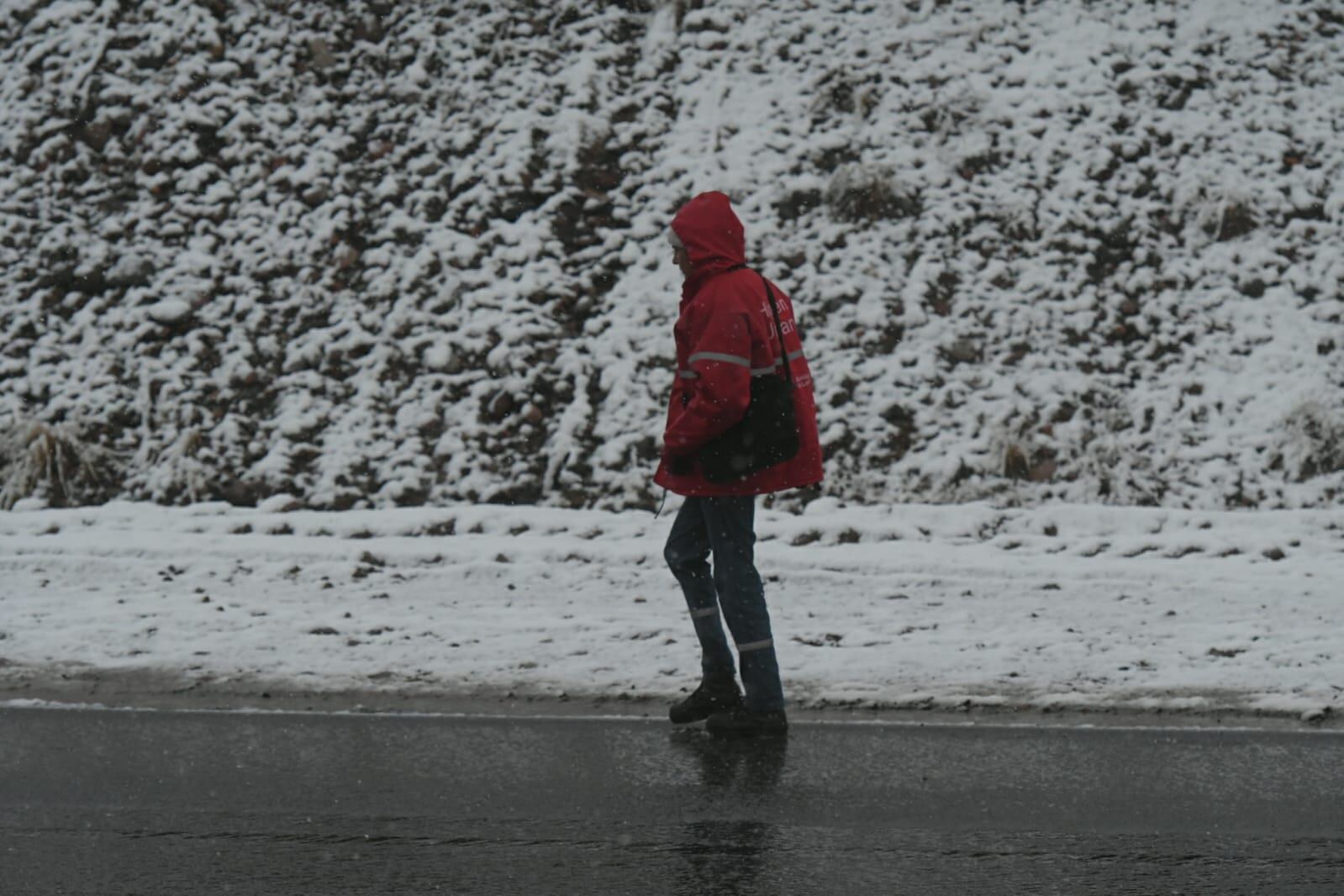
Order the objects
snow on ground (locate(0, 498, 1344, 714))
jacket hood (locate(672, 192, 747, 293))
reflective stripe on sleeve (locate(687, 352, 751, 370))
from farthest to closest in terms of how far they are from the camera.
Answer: snow on ground (locate(0, 498, 1344, 714)), jacket hood (locate(672, 192, 747, 293)), reflective stripe on sleeve (locate(687, 352, 751, 370))

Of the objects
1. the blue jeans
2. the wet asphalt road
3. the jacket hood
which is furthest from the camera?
the blue jeans

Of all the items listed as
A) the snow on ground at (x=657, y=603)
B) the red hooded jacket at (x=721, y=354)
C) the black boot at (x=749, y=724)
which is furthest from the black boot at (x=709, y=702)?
the red hooded jacket at (x=721, y=354)

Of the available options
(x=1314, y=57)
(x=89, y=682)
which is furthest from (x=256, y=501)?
(x=1314, y=57)

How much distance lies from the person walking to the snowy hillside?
4.34 metres

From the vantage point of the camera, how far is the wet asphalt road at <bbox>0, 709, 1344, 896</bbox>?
3.74 meters

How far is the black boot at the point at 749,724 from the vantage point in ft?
16.9

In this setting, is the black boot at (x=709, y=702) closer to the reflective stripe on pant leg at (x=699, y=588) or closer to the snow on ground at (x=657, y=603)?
the reflective stripe on pant leg at (x=699, y=588)

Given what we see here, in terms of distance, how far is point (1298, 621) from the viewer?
6.85m

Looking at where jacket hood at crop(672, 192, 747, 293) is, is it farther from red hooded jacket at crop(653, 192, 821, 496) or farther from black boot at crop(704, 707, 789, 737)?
black boot at crop(704, 707, 789, 737)

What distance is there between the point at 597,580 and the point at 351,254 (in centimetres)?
495

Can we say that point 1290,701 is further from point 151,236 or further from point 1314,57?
point 151,236

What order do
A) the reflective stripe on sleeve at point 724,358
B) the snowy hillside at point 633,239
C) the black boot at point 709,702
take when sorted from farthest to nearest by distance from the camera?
the snowy hillside at point 633,239, the black boot at point 709,702, the reflective stripe on sleeve at point 724,358

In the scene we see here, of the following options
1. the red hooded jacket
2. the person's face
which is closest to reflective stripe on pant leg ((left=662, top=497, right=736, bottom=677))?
the red hooded jacket

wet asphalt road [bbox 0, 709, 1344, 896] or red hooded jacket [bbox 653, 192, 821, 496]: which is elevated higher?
red hooded jacket [bbox 653, 192, 821, 496]
